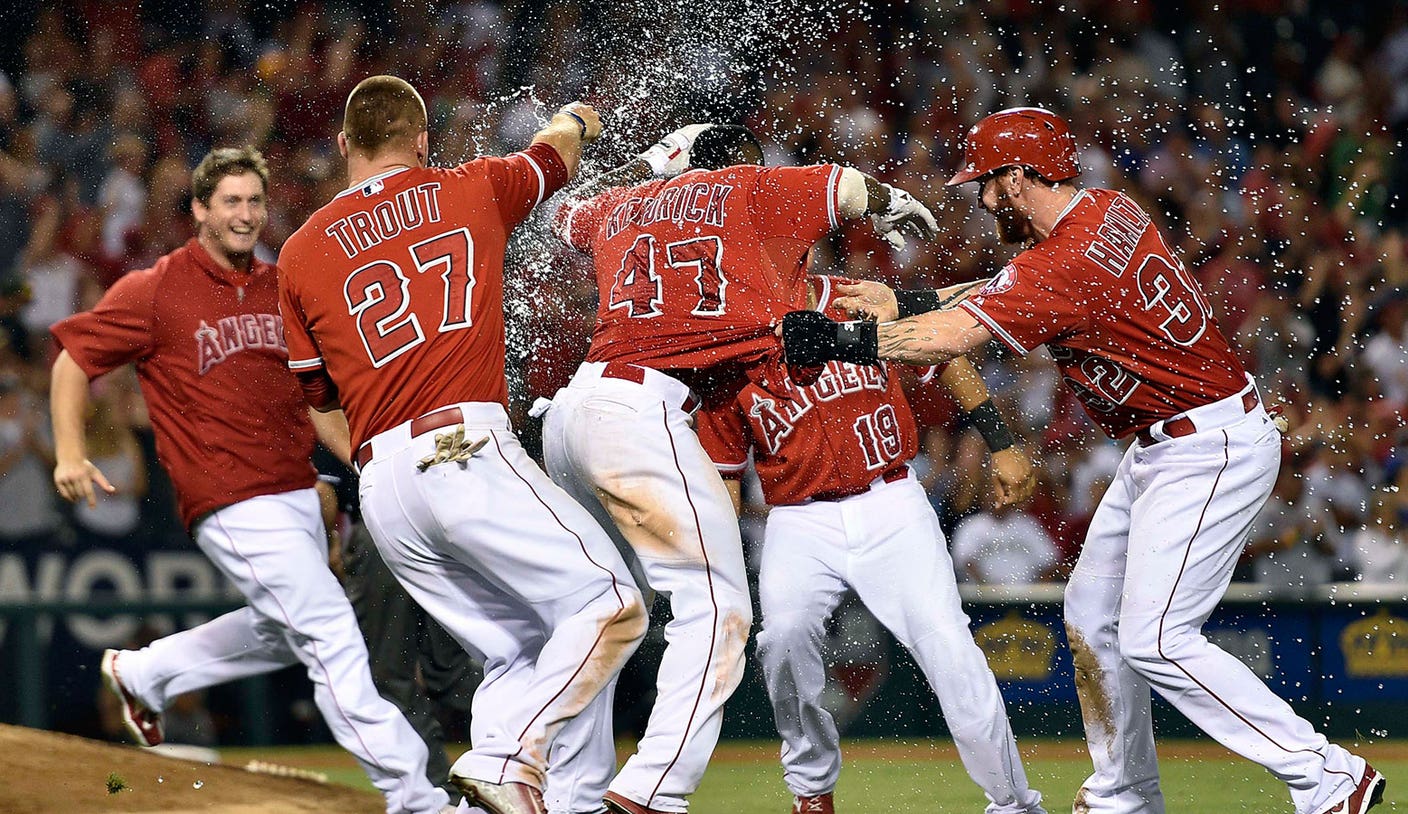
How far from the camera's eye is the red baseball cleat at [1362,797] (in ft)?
14.9

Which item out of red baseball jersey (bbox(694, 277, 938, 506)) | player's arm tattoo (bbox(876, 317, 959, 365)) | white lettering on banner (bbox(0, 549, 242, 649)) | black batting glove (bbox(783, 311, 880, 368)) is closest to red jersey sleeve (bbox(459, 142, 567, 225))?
black batting glove (bbox(783, 311, 880, 368))

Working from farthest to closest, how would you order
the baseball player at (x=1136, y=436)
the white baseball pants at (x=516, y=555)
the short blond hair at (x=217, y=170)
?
the short blond hair at (x=217, y=170)
the baseball player at (x=1136, y=436)
the white baseball pants at (x=516, y=555)

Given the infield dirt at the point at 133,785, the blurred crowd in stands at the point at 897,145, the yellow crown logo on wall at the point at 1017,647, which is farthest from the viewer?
the blurred crowd in stands at the point at 897,145

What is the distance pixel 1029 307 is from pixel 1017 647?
3970mm

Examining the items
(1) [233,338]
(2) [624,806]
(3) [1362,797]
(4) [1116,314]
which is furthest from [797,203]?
(3) [1362,797]

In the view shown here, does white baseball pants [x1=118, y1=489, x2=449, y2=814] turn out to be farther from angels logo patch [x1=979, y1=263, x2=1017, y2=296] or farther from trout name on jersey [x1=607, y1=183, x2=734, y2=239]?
angels logo patch [x1=979, y1=263, x2=1017, y2=296]

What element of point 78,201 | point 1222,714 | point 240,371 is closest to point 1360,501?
point 1222,714

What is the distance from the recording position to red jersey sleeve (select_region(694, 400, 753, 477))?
5.65m

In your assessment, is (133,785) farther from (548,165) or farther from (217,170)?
(548,165)

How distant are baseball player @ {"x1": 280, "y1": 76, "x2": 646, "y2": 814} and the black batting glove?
83 centimetres

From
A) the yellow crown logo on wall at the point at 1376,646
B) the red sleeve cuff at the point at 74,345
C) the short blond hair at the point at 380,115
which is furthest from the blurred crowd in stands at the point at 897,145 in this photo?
the short blond hair at the point at 380,115

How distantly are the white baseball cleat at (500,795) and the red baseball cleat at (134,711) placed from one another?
6.81ft

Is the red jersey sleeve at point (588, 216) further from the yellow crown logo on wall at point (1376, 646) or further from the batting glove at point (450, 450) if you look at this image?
the yellow crown logo on wall at point (1376, 646)

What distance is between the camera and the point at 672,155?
18.8 ft
